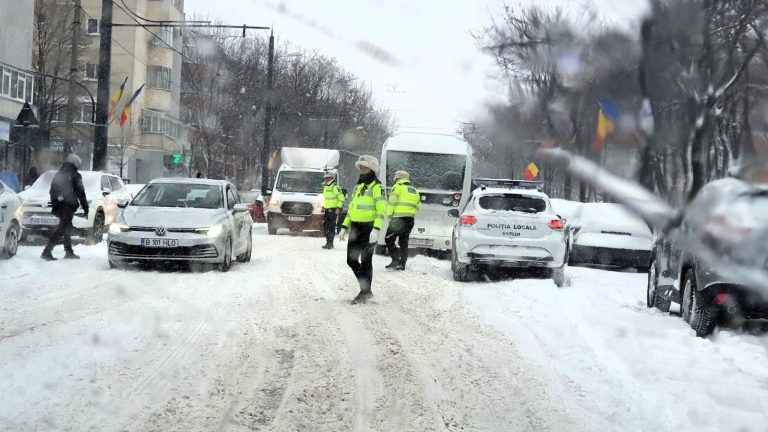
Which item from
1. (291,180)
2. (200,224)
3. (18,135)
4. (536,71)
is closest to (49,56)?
(18,135)

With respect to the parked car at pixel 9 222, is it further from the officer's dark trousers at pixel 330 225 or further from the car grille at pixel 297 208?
the car grille at pixel 297 208

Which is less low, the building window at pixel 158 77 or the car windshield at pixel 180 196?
the building window at pixel 158 77

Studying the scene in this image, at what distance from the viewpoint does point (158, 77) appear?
179 ft

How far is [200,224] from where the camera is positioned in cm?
1280

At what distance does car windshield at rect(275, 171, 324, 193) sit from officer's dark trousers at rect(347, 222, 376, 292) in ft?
50.7

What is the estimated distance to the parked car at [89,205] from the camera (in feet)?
56.4

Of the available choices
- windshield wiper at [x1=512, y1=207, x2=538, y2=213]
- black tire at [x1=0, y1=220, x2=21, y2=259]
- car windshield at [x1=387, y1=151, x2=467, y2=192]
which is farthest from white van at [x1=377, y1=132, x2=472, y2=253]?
black tire at [x1=0, y1=220, x2=21, y2=259]

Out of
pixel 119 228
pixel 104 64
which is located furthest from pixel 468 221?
pixel 104 64

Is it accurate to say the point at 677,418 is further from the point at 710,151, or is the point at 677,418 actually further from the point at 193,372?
the point at 193,372

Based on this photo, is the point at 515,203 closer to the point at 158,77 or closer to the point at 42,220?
the point at 42,220

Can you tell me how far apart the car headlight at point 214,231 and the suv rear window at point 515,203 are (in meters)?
4.03

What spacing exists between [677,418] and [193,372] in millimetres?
3208

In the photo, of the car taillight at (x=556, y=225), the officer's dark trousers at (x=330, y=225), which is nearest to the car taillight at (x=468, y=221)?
the car taillight at (x=556, y=225)

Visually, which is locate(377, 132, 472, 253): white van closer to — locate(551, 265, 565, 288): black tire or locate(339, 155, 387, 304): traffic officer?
locate(551, 265, 565, 288): black tire
